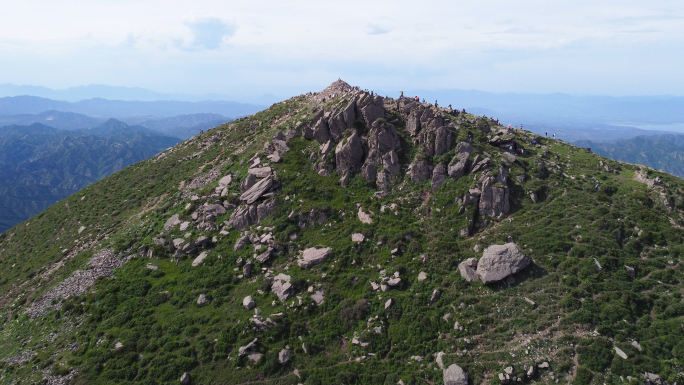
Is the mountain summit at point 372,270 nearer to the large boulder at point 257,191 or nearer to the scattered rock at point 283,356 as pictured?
the scattered rock at point 283,356

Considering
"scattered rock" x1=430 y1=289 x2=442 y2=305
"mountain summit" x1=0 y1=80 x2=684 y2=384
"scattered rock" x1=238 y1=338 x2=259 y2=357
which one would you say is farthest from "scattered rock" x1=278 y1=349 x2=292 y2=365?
"scattered rock" x1=430 y1=289 x2=442 y2=305

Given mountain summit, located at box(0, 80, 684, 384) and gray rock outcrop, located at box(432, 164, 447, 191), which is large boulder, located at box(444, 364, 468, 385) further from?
gray rock outcrop, located at box(432, 164, 447, 191)

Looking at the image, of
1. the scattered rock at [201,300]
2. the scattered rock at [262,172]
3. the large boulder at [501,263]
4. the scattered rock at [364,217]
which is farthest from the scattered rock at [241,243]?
the large boulder at [501,263]

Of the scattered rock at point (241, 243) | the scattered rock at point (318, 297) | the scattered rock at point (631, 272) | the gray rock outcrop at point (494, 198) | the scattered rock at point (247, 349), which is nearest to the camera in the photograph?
the scattered rock at point (247, 349)

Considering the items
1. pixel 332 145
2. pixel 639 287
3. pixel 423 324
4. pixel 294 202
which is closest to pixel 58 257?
pixel 294 202

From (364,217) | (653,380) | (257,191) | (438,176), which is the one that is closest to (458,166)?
(438,176)

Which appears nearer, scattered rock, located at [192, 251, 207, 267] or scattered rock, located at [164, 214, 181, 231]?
scattered rock, located at [192, 251, 207, 267]
